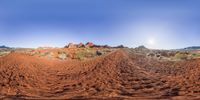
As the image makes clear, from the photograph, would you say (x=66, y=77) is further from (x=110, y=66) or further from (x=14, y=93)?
(x=14, y=93)

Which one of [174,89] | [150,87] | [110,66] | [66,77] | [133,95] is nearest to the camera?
[133,95]

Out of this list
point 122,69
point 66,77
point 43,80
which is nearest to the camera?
point 43,80

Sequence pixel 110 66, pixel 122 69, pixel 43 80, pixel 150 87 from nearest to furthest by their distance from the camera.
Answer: pixel 150 87 < pixel 43 80 < pixel 122 69 < pixel 110 66

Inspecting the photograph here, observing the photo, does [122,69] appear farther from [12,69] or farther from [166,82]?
[12,69]

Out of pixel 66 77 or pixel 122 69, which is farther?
pixel 122 69

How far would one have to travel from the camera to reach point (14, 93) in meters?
16.9

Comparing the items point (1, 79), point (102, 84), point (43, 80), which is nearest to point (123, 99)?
point (102, 84)

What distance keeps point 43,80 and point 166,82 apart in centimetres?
749

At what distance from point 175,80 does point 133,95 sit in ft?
17.2

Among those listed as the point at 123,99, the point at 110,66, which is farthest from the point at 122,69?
the point at 123,99

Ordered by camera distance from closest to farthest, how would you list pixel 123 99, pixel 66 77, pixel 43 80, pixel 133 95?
pixel 123 99
pixel 133 95
pixel 43 80
pixel 66 77

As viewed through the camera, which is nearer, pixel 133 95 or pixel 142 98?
pixel 142 98

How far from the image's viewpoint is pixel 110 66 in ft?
88.8

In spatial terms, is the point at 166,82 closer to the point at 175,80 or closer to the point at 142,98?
the point at 175,80
